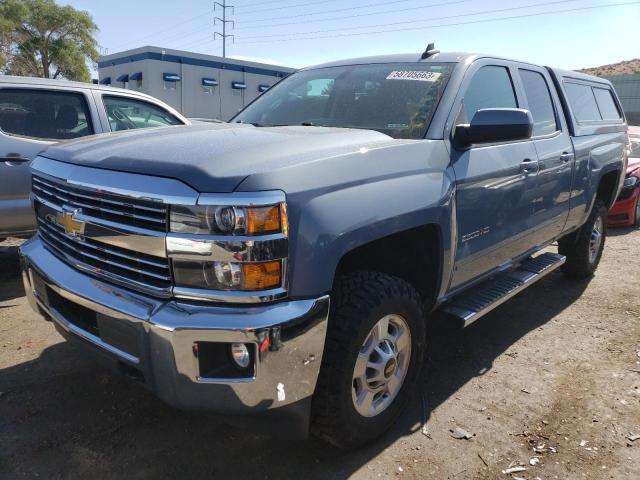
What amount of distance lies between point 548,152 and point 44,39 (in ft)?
140

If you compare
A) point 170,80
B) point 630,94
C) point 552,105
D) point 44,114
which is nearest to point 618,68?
point 630,94

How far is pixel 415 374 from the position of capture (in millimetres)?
2750

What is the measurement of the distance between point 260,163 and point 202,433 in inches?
58.2

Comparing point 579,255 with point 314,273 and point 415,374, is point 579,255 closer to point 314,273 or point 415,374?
point 415,374

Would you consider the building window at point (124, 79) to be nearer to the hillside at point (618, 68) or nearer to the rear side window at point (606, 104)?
the rear side window at point (606, 104)

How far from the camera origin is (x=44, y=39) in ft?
124

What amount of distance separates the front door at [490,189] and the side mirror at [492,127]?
Answer: 0.09 metres

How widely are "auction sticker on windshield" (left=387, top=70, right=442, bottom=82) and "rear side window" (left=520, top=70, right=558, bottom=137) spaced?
108 centimetres

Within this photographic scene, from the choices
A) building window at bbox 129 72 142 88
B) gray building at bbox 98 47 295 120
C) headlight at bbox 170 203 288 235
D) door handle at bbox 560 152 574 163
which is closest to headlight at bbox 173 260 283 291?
headlight at bbox 170 203 288 235

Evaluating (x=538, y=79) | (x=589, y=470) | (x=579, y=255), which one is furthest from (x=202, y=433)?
(x=579, y=255)

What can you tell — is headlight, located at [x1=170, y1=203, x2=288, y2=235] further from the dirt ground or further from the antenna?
the antenna

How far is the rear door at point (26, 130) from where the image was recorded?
4.40 meters

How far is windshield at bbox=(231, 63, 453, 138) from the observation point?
291cm

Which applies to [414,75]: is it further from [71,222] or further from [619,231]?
[619,231]
